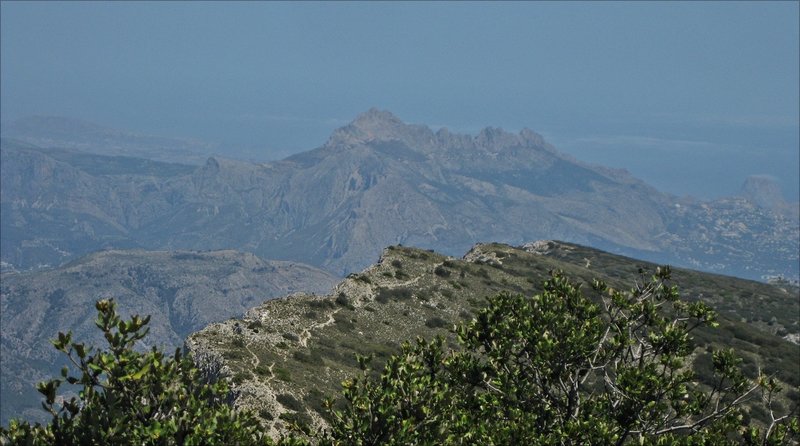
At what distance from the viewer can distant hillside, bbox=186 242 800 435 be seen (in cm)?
4025

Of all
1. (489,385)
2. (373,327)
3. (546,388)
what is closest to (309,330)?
(373,327)

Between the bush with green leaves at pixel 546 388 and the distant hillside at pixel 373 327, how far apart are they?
5570mm

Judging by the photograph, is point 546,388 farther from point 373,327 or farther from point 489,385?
point 373,327

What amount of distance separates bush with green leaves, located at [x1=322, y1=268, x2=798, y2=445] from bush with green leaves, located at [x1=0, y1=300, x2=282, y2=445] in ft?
12.4

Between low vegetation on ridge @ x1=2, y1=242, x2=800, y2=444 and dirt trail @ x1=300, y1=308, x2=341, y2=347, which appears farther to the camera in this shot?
dirt trail @ x1=300, y1=308, x2=341, y2=347

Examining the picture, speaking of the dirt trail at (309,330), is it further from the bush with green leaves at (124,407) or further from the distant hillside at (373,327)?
the bush with green leaves at (124,407)

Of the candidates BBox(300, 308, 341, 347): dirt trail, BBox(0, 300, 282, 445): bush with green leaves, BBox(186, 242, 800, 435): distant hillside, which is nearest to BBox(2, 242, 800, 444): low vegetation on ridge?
BBox(0, 300, 282, 445): bush with green leaves

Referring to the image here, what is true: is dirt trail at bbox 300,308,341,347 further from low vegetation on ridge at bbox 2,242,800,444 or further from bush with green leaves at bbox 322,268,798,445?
bush with green leaves at bbox 322,268,798,445

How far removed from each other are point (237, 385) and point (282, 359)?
8.47 metres

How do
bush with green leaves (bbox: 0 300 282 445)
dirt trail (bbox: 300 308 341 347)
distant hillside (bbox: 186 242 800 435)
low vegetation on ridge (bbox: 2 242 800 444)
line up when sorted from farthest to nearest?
dirt trail (bbox: 300 308 341 347) → distant hillside (bbox: 186 242 800 435) → low vegetation on ridge (bbox: 2 242 800 444) → bush with green leaves (bbox: 0 300 282 445)

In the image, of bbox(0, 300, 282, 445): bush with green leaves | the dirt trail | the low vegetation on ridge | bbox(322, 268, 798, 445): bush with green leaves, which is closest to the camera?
bbox(0, 300, 282, 445): bush with green leaves

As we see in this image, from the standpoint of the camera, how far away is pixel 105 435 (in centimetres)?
1495

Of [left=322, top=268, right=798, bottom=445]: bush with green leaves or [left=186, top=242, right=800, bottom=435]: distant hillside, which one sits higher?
[left=322, top=268, right=798, bottom=445]: bush with green leaves

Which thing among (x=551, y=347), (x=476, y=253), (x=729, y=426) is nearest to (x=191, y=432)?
(x=551, y=347)
